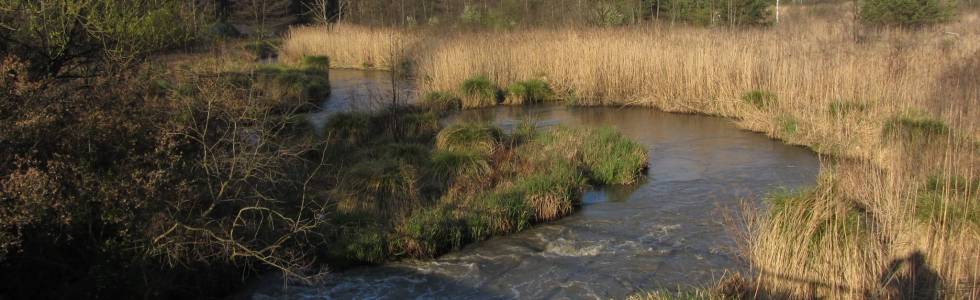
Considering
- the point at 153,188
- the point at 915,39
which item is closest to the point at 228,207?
the point at 153,188

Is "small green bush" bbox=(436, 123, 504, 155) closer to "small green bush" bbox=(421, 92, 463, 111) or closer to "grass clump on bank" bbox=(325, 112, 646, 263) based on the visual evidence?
"grass clump on bank" bbox=(325, 112, 646, 263)

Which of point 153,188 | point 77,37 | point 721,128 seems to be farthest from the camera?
point 721,128

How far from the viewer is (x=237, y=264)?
639 centimetres

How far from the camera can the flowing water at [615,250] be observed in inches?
253

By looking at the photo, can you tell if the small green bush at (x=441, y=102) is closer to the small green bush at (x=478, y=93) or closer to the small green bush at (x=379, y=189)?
the small green bush at (x=478, y=93)

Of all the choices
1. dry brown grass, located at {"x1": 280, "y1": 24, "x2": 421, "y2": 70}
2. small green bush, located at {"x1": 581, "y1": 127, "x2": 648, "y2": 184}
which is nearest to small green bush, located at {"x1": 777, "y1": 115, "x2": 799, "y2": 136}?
small green bush, located at {"x1": 581, "y1": 127, "x2": 648, "y2": 184}

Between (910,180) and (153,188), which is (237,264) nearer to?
(153,188)

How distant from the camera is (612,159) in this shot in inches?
385

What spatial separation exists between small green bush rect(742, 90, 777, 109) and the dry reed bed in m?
0.08

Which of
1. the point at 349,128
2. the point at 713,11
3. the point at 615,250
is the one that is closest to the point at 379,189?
the point at 615,250

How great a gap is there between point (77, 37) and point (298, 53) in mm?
17324

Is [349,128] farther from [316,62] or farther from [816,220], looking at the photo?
[316,62]

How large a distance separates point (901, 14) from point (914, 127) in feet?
44.9

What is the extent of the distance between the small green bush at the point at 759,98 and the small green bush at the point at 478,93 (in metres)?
4.73
